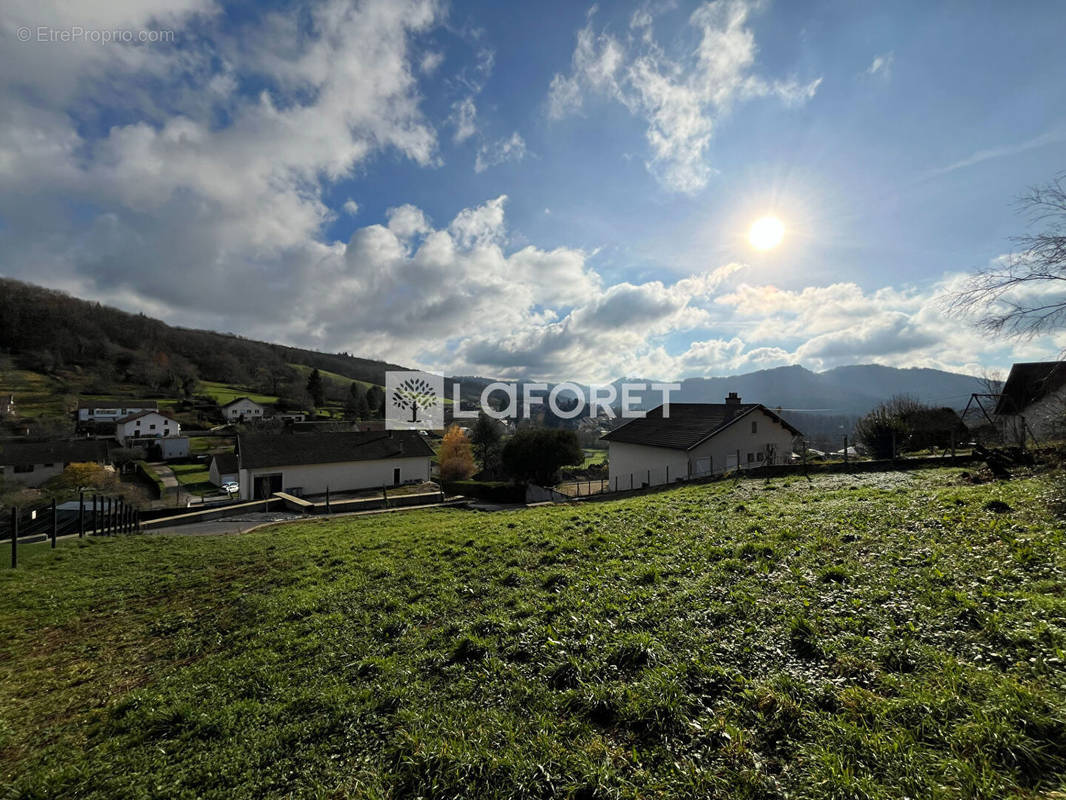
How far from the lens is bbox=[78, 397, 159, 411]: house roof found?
72188 millimetres

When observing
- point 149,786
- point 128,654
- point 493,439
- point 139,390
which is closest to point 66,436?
point 139,390

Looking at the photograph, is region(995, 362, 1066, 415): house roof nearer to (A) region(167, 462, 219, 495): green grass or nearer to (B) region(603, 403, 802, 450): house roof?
(B) region(603, 403, 802, 450): house roof

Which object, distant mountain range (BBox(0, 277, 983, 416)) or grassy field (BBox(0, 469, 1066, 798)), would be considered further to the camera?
distant mountain range (BBox(0, 277, 983, 416))

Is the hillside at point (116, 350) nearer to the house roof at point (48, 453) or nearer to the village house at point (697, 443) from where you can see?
the house roof at point (48, 453)

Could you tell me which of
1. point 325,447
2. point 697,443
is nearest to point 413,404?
point 325,447

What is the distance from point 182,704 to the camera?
4.62 m

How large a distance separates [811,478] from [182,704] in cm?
1997

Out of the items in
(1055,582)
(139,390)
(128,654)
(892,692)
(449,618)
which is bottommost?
(128,654)

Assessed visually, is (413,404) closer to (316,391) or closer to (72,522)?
(316,391)

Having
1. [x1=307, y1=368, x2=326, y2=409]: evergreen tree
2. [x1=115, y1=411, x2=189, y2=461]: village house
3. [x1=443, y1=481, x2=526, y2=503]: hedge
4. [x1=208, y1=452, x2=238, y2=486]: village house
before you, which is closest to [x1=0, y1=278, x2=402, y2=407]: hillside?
[x1=307, y1=368, x2=326, y2=409]: evergreen tree

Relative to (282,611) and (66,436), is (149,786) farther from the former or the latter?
(66,436)

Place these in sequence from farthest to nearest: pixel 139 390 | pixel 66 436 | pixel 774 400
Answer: pixel 774 400
pixel 139 390
pixel 66 436

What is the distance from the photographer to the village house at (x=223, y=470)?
170 ft

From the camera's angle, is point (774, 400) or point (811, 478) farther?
point (774, 400)
